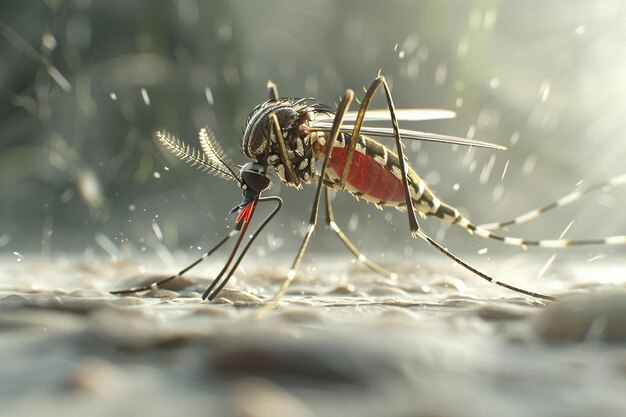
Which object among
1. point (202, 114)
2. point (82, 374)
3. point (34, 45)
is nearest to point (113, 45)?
point (34, 45)

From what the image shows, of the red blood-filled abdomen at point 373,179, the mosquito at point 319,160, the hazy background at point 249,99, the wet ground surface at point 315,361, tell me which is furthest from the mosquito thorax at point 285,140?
the hazy background at point 249,99

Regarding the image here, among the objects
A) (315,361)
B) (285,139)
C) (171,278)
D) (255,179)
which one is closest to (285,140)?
(285,139)

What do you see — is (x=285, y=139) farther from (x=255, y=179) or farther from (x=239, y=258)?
(x=239, y=258)

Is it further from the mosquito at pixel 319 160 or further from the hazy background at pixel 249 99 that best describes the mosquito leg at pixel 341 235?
the hazy background at pixel 249 99

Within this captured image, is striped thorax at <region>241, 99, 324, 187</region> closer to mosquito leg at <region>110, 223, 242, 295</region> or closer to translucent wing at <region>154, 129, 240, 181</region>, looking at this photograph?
translucent wing at <region>154, 129, 240, 181</region>

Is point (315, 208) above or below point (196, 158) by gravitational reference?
below

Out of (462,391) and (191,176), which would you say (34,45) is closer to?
(191,176)

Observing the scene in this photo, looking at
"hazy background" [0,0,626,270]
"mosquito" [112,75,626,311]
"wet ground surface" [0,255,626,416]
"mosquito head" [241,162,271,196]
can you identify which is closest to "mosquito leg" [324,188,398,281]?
"mosquito" [112,75,626,311]
